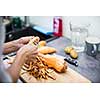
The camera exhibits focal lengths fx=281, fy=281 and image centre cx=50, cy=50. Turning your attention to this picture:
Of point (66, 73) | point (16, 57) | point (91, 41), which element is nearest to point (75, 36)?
point (91, 41)

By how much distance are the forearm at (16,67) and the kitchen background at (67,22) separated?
225 mm

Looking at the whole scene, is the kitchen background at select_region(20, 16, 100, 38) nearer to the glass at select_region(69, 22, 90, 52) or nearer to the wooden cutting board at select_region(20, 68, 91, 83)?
the glass at select_region(69, 22, 90, 52)

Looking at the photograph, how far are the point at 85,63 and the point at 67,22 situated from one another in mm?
219

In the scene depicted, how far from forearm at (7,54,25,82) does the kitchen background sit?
0.22 metres

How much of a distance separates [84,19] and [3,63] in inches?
17.0

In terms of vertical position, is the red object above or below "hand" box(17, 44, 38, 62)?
above

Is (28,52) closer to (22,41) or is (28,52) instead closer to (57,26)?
(22,41)

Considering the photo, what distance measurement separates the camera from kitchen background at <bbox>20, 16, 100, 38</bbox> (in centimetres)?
132

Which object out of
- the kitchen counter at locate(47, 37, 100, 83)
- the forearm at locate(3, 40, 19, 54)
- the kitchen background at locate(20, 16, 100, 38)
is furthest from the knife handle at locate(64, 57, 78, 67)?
the forearm at locate(3, 40, 19, 54)

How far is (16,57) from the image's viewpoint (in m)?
1.25

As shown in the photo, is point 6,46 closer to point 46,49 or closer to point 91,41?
point 46,49
